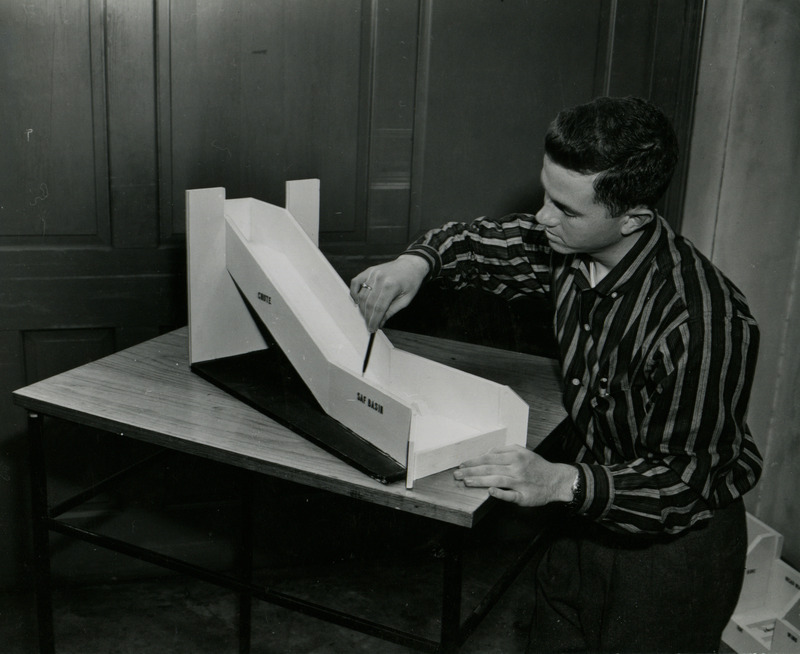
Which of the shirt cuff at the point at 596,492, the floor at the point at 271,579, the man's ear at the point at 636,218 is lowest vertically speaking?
the floor at the point at 271,579

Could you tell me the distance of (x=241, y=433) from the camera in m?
1.65

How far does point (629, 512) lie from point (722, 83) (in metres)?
1.60

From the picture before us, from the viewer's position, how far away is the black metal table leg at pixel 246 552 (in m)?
2.38

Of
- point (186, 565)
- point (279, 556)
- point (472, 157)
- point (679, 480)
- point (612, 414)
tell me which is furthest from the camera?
point (279, 556)

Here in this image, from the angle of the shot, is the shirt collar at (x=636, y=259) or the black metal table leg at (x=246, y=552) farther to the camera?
the black metal table leg at (x=246, y=552)

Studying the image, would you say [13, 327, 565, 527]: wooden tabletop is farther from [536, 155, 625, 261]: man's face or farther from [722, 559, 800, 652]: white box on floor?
[722, 559, 800, 652]: white box on floor

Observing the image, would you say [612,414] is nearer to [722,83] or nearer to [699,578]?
[699,578]

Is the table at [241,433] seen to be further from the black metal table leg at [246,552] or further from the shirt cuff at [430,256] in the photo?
the black metal table leg at [246,552]

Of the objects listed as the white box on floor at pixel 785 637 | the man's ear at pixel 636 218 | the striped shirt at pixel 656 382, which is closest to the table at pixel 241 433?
the striped shirt at pixel 656 382

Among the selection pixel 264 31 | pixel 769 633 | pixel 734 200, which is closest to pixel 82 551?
pixel 264 31

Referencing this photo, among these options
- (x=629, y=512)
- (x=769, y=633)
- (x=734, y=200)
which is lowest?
(x=769, y=633)

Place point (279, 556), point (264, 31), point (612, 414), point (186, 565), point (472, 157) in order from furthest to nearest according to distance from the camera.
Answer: point (279, 556), point (472, 157), point (264, 31), point (186, 565), point (612, 414)

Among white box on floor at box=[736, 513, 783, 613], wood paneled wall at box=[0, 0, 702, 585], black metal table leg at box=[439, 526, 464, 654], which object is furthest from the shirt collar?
white box on floor at box=[736, 513, 783, 613]

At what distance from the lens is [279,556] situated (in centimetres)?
291
